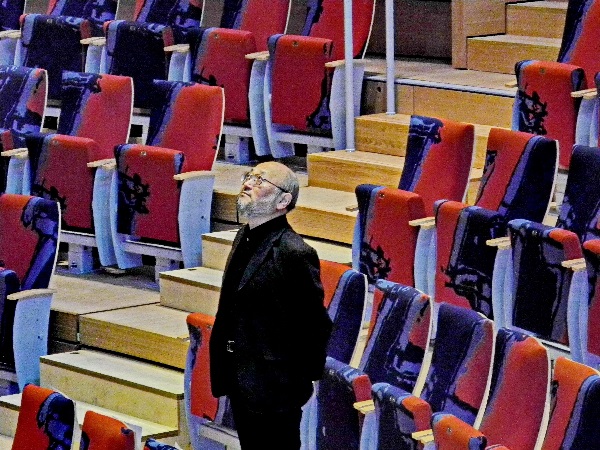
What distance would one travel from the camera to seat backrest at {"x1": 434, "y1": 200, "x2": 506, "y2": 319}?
83 cm

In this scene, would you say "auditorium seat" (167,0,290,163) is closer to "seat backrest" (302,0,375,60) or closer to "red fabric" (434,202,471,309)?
"seat backrest" (302,0,375,60)

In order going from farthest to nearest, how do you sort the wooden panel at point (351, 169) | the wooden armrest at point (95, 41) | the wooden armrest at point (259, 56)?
the wooden armrest at point (95, 41) < the wooden armrest at point (259, 56) < the wooden panel at point (351, 169)

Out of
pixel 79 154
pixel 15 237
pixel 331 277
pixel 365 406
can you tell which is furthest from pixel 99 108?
pixel 365 406

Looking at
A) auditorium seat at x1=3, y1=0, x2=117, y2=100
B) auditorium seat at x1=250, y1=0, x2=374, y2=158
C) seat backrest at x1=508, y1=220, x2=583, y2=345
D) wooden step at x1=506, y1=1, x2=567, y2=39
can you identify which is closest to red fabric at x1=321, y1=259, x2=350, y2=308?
seat backrest at x1=508, y1=220, x2=583, y2=345

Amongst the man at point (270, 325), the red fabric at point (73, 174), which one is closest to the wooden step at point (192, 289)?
A: the red fabric at point (73, 174)

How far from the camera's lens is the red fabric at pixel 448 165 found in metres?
0.91

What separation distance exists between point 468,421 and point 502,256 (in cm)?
16

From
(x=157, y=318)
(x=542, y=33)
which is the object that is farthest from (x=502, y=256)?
(x=542, y=33)

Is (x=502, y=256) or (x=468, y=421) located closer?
(x=468, y=421)

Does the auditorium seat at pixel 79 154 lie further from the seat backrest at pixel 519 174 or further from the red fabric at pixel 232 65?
the seat backrest at pixel 519 174

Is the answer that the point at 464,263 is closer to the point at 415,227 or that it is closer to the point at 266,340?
the point at 415,227

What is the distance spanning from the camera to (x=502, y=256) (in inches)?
32.0

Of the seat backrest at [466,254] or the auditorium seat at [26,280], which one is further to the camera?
the auditorium seat at [26,280]

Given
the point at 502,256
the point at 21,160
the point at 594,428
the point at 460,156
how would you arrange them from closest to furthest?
the point at 594,428, the point at 502,256, the point at 460,156, the point at 21,160
